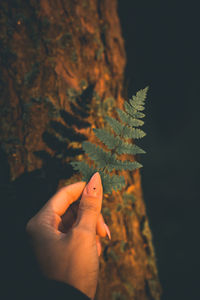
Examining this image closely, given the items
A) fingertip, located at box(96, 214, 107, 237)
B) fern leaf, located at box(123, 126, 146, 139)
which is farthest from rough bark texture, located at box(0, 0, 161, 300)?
fern leaf, located at box(123, 126, 146, 139)

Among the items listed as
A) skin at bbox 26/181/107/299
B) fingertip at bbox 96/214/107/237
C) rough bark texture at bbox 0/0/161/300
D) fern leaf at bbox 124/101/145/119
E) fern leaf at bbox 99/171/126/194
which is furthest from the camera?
rough bark texture at bbox 0/0/161/300

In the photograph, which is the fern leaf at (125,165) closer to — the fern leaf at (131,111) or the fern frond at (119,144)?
the fern frond at (119,144)

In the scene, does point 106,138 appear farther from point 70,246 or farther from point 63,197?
point 70,246

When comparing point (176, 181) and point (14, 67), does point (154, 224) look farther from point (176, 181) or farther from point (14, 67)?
point (14, 67)

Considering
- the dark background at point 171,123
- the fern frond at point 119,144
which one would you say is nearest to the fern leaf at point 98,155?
the fern frond at point 119,144

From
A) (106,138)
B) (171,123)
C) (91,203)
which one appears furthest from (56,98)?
(171,123)

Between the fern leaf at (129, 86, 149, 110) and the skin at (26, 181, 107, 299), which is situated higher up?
the fern leaf at (129, 86, 149, 110)

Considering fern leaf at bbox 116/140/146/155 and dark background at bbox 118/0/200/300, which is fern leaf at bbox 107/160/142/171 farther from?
dark background at bbox 118/0/200/300
